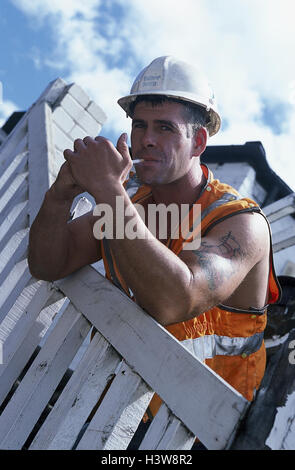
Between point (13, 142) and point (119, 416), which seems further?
point (13, 142)

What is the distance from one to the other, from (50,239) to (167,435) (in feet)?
4.53

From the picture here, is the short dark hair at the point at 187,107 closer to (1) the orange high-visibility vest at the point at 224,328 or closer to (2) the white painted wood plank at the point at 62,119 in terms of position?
(1) the orange high-visibility vest at the point at 224,328

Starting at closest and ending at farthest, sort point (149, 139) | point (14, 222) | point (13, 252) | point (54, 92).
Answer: point (149, 139) < point (13, 252) < point (14, 222) < point (54, 92)

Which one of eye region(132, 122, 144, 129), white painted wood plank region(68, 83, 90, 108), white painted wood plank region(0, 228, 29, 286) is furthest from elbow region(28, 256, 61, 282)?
white painted wood plank region(68, 83, 90, 108)

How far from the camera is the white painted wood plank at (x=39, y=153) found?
3.17m

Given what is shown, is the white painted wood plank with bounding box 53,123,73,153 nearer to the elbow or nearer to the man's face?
the man's face

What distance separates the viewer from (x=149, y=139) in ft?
7.97

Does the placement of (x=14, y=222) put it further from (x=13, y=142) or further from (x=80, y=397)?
(x=80, y=397)

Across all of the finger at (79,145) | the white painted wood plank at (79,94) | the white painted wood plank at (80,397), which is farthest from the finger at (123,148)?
the white painted wood plank at (79,94)

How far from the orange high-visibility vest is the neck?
0.25 feet

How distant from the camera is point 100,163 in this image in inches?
72.7

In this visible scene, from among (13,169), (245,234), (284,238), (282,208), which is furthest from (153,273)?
(282,208)

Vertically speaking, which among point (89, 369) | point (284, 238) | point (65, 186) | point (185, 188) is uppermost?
point (65, 186)

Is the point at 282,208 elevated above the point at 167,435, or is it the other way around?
the point at 282,208
